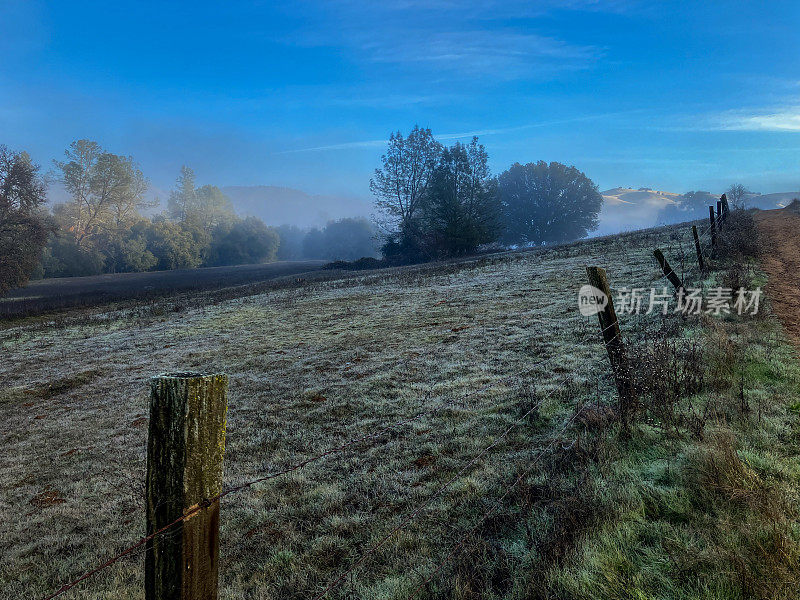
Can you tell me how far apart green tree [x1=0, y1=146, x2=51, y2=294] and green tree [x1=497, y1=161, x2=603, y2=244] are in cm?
5760

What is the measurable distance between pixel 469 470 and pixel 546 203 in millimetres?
71254

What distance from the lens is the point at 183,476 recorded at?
194 centimetres

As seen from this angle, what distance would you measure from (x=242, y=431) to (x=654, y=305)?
33.1 ft

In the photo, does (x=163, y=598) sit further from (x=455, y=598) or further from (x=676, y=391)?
(x=676, y=391)

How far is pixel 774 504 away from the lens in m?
3.11

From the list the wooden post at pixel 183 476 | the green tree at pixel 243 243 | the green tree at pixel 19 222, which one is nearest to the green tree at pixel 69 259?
the green tree at pixel 243 243

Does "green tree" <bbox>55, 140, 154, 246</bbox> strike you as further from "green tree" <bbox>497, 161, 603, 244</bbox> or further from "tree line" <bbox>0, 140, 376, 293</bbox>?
"green tree" <bbox>497, 161, 603, 244</bbox>

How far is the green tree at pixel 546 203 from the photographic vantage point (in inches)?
2776

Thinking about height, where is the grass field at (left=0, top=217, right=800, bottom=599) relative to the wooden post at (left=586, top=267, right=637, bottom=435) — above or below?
below

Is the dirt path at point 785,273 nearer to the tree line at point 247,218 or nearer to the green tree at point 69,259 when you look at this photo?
the tree line at point 247,218

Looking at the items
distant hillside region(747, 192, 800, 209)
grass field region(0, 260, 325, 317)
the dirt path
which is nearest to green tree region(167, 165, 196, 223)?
grass field region(0, 260, 325, 317)

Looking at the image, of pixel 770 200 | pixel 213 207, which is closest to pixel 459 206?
pixel 213 207

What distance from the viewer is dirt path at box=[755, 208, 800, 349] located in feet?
29.1

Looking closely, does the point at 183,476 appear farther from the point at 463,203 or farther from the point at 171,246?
the point at 171,246
